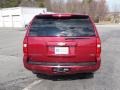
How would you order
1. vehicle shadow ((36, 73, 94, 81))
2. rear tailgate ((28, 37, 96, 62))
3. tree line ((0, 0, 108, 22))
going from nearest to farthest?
rear tailgate ((28, 37, 96, 62)) → vehicle shadow ((36, 73, 94, 81)) → tree line ((0, 0, 108, 22))

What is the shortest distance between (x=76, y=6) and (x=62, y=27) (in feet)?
307

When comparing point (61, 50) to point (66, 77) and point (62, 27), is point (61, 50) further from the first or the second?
point (66, 77)

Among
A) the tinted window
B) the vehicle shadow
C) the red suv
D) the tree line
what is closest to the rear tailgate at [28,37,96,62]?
the red suv

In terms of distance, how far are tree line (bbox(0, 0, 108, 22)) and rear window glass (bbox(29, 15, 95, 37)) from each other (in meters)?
88.5

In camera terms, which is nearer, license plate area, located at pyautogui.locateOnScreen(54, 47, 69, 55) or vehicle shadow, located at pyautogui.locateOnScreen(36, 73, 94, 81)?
license plate area, located at pyautogui.locateOnScreen(54, 47, 69, 55)

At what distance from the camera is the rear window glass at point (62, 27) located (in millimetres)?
8711

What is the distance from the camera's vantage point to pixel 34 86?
8.73m

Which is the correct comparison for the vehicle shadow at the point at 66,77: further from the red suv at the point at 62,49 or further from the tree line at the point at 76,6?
the tree line at the point at 76,6

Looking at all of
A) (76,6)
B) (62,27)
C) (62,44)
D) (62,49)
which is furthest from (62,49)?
(76,6)

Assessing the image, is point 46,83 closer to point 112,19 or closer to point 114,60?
point 114,60

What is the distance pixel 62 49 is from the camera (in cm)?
871

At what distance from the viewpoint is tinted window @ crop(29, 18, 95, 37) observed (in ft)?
28.6

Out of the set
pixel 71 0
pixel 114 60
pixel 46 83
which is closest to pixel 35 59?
pixel 46 83

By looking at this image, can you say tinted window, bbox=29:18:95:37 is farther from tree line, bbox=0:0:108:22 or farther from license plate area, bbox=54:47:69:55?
tree line, bbox=0:0:108:22
